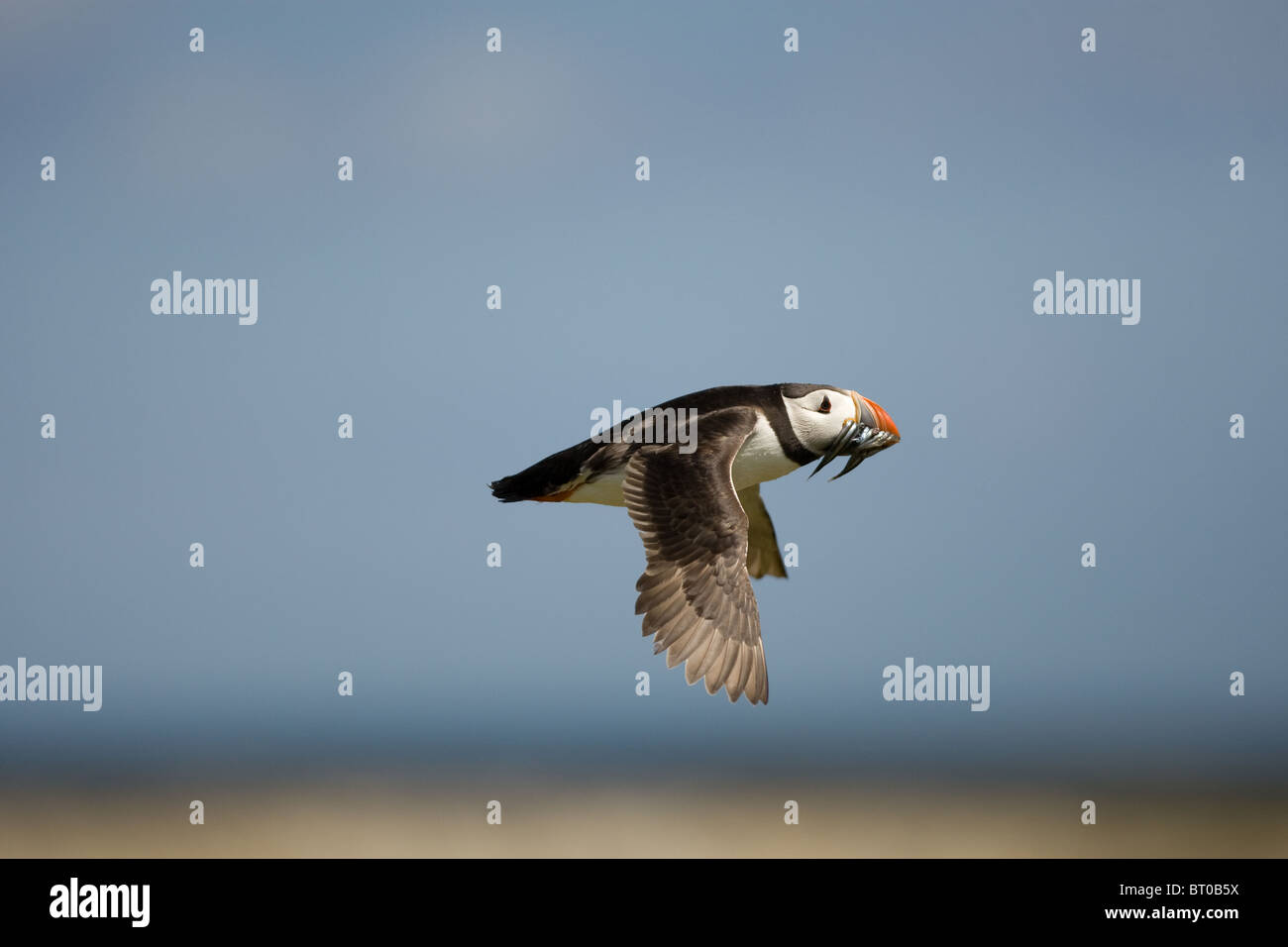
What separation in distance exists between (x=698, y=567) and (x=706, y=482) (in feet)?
2.03

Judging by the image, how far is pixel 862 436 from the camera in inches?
431

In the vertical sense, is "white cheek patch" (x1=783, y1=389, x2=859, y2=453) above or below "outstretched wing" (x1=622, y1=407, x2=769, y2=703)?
above

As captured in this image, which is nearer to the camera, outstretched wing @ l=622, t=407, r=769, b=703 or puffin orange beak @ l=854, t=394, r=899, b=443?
outstretched wing @ l=622, t=407, r=769, b=703

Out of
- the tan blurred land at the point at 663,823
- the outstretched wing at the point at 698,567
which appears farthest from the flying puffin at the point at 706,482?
the tan blurred land at the point at 663,823

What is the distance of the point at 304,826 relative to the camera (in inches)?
1193

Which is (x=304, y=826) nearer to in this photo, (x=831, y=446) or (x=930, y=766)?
(x=831, y=446)

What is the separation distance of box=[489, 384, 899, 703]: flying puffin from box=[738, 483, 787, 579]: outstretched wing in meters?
0.10

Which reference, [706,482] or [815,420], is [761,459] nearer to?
[815,420]

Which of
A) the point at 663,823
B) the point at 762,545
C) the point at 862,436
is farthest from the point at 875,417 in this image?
the point at 663,823

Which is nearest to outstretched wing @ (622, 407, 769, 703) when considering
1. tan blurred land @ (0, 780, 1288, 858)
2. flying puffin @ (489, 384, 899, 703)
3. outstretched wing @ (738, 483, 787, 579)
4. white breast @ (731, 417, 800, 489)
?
flying puffin @ (489, 384, 899, 703)

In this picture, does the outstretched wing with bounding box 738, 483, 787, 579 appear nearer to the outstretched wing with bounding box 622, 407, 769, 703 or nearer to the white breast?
the white breast

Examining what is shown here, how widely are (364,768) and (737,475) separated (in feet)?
157

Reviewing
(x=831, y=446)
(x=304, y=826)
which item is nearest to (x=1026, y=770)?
(x=304, y=826)

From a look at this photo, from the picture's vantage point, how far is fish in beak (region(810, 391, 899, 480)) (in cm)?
1091
